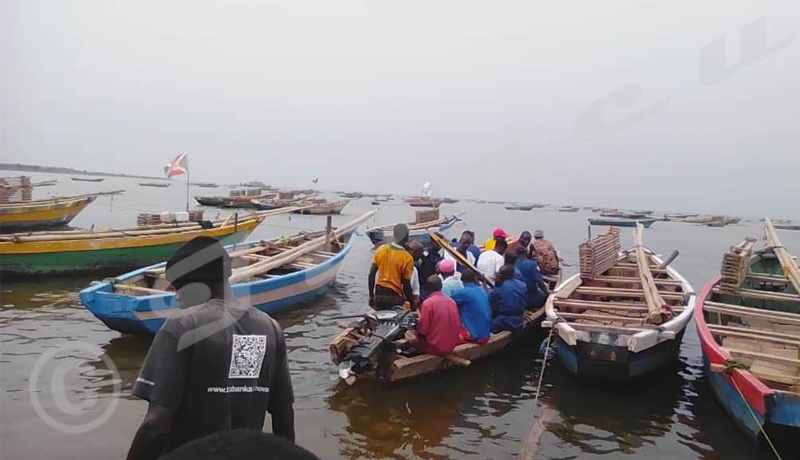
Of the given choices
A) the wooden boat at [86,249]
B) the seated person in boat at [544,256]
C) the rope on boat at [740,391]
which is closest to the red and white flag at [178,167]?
the wooden boat at [86,249]

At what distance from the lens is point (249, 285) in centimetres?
1003

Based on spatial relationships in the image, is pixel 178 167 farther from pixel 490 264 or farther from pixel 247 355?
pixel 247 355

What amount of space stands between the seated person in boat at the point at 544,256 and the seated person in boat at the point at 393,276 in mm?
5949

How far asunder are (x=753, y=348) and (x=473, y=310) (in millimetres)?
4466

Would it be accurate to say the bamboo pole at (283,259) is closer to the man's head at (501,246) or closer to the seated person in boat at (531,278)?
the man's head at (501,246)

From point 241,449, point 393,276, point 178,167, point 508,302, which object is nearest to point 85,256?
point 178,167

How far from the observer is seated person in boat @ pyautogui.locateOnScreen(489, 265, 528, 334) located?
9.11 m

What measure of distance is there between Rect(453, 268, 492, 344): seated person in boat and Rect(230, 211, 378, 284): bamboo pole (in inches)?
172

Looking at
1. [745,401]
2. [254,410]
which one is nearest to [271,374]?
[254,410]

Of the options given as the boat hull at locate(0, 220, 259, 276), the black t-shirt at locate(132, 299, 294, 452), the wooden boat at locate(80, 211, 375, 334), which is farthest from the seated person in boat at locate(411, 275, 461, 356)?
the boat hull at locate(0, 220, 259, 276)

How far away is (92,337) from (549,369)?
884 centimetres

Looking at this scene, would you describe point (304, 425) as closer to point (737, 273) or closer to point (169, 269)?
point (169, 269)

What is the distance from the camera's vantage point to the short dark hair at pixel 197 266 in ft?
8.41

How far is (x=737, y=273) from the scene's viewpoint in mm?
10555
